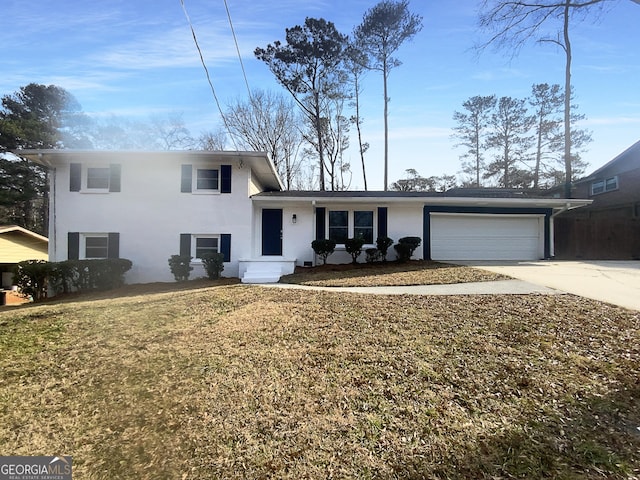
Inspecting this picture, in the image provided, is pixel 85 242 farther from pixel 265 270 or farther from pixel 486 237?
pixel 486 237

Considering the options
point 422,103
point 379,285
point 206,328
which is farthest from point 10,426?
point 422,103

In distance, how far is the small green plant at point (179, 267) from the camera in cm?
1067

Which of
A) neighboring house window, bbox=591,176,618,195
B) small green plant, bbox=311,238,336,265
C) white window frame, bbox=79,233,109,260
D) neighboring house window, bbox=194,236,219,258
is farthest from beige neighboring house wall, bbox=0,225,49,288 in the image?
neighboring house window, bbox=591,176,618,195

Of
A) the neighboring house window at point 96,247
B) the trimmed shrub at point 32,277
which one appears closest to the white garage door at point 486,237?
the neighboring house window at point 96,247

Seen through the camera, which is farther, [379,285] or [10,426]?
[379,285]

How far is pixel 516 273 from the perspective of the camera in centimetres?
934

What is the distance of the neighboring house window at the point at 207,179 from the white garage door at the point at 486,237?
331 inches

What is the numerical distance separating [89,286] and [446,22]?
13.2 m

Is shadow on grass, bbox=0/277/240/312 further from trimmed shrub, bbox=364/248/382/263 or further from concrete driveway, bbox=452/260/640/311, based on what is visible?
concrete driveway, bbox=452/260/640/311

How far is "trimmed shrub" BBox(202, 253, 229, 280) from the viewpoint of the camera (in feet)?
35.2

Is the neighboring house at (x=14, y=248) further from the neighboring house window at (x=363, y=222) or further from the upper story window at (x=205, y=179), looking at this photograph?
the neighboring house window at (x=363, y=222)

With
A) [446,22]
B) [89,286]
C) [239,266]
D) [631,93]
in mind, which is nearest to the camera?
[446,22]

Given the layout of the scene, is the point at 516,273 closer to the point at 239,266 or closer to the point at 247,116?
the point at 239,266

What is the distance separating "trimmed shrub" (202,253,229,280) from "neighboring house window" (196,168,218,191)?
2.44 metres
